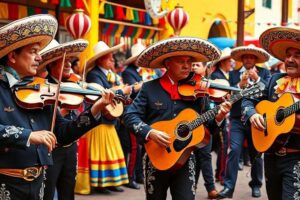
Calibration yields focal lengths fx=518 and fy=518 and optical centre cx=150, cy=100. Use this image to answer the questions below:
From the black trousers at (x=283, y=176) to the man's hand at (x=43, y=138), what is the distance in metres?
2.02

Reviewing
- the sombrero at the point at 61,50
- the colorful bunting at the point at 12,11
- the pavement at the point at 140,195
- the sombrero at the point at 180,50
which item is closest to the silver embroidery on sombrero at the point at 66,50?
the sombrero at the point at 61,50

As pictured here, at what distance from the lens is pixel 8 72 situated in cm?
346

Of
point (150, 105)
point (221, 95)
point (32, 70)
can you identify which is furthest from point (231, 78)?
point (32, 70)

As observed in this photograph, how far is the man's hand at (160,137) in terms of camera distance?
14.1ft

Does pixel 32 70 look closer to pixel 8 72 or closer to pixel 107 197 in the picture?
pixel 8 72

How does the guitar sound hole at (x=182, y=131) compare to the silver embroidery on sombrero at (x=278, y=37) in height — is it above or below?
below

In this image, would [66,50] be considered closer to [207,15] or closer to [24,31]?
[24,31]

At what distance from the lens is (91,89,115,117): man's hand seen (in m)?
3.72

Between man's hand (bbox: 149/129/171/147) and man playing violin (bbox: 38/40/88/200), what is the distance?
82 centimetres

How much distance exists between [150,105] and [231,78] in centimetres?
345

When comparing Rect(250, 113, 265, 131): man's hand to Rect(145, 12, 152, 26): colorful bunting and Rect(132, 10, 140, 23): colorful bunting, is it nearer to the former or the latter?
Rect(132, 10, 140, 23): colorful bunting

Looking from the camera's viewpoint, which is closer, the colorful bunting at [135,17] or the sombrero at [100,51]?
the sombrero at [100,51]

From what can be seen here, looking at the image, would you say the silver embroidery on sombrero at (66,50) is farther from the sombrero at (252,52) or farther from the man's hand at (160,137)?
the sombrero at (252,52)

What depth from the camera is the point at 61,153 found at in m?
4.74
